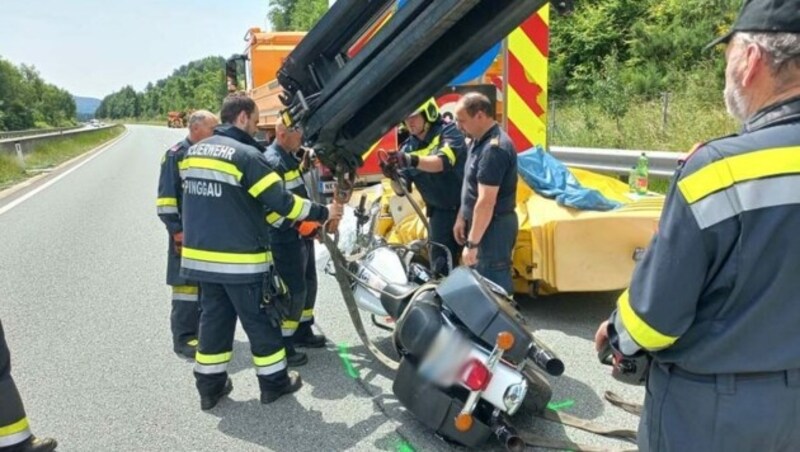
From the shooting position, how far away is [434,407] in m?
2.66

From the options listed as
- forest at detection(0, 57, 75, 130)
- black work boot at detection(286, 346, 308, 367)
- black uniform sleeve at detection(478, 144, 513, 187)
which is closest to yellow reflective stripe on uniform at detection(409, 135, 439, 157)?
black uniform sleeve at detection(478, 144, 513, 187)

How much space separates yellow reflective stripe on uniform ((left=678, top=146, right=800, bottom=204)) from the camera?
1315mm

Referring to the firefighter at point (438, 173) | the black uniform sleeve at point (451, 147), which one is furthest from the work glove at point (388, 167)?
the black uniform sleeve at point (451, 147)

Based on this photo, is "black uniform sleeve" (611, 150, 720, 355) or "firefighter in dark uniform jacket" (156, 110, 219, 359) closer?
"black uniform sleeve" (611, 150, 720, 355)

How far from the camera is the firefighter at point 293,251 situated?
374 cm

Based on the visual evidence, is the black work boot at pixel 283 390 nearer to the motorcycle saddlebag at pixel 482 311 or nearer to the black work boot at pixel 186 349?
the black work boot at pixel 186 349

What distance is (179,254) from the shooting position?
4.03m

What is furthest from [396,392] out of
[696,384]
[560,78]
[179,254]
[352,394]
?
[560,78]

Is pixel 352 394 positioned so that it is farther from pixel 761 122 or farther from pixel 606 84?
pixel 606 84

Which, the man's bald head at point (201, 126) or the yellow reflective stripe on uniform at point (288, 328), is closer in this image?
the yellow reflective stripe on uniform at point (288, 328)

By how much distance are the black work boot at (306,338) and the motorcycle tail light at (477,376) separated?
5.56 feet

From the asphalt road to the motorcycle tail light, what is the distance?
42 cm

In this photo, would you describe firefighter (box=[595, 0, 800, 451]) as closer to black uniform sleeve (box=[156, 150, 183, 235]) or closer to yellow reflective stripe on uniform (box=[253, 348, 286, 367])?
yellow reflective stripe on uniform (box=[253, 348, 286, 367])

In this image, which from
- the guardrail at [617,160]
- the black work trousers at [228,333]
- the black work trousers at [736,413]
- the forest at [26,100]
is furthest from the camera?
the forest at [26,100]
